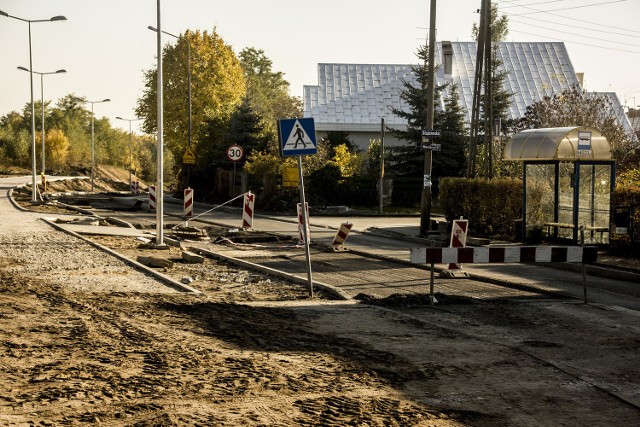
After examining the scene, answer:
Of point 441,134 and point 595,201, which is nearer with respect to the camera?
point 595,201

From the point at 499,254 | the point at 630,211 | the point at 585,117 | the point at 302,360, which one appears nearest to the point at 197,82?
the point at 585,117

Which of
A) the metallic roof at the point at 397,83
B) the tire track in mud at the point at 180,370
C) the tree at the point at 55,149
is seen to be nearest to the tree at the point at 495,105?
the metallic roof at the point at 397,83

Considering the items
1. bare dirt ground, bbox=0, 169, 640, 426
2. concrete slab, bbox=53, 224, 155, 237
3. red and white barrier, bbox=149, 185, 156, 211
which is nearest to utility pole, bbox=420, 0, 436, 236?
concrete slab, bbox=53, 224, 155, 237

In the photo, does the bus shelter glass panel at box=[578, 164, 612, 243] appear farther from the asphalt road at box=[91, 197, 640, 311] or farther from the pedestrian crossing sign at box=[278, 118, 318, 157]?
the pedestrian crossing sign at box=[278, 118, 318, 157]

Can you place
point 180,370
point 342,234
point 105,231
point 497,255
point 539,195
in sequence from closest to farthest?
point 180,370 → point 497,255 → point 342,234 → point 539,195 → point 105,231

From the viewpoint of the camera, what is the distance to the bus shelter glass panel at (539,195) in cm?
2338

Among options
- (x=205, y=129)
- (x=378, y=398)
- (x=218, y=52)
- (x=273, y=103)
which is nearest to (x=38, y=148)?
(x=273, y=103)

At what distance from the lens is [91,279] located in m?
14.3

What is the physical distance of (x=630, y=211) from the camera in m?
20.7

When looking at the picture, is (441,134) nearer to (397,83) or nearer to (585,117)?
(585,117)

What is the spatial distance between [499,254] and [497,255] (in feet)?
0.13

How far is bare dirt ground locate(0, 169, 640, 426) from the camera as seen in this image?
6570 millimetres

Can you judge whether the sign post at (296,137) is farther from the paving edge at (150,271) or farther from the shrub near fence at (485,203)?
the shrub near fence at (485,203)

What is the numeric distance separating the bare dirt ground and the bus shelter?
9.47 meters
